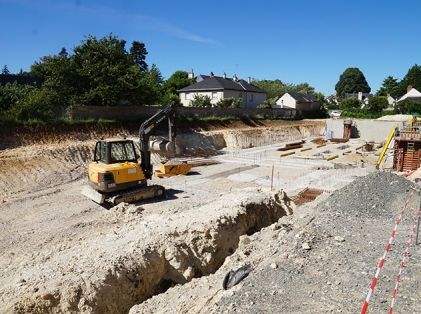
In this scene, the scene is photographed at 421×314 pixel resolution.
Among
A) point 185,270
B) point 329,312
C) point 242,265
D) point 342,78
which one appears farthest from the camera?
point 342,78

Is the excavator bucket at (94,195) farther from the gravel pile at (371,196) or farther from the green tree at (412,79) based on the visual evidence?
the green tree at (412,79)

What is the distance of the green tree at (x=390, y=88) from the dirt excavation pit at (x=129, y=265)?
9649 centimetres

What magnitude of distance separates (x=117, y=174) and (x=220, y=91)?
117ft

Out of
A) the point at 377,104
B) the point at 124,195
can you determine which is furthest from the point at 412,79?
the point at 124,195

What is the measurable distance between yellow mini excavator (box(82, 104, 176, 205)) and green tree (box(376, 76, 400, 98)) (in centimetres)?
9363

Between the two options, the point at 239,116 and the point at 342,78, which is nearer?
the point at 239,116

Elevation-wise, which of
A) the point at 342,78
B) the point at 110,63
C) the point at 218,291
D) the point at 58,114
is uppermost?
the point at 342,78

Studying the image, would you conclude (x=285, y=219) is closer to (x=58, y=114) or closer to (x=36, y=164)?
(x=36, y=164)

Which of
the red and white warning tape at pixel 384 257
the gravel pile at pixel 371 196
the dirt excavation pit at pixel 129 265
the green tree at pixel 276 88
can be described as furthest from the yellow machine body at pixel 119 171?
the green tree at pixel 276 88

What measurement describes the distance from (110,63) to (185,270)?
2259cm

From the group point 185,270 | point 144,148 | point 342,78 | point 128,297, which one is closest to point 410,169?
point 144,148

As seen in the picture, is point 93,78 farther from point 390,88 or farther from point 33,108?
point 390,88

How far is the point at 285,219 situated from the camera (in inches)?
473

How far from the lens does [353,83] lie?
13112cm
